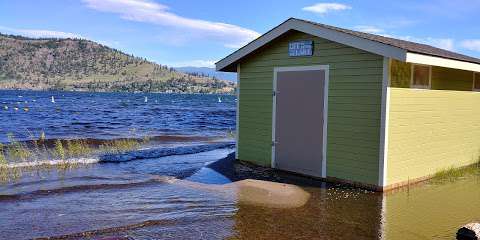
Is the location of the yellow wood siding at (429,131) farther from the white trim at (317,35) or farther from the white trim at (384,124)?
the white trim at (317,35)

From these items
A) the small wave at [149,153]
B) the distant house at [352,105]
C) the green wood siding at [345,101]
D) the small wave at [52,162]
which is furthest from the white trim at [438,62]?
the small wave at [52,162]

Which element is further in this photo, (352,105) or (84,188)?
(84,188)

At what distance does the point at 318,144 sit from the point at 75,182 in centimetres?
581

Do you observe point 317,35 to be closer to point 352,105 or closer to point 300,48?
point 300,48

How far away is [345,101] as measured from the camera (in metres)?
9.70

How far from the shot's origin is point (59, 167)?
12617mm

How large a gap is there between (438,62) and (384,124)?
1.94 metres

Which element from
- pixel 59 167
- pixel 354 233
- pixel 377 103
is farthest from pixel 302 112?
pixel 59 167

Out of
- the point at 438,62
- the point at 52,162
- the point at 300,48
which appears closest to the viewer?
the point at 438,62

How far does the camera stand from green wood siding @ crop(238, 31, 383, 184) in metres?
9.15

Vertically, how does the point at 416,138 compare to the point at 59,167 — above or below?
above

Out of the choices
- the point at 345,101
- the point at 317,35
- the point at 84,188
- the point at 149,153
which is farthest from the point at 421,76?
the point at 149,153

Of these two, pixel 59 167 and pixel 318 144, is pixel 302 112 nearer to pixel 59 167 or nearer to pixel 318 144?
pixel 318 144

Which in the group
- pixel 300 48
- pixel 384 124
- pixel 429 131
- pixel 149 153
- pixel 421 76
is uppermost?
pixel 300 48
